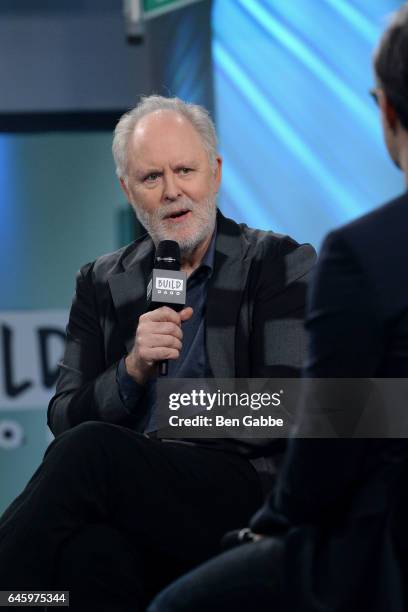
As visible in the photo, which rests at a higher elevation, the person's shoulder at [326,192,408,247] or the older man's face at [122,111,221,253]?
the older man's face at [122,111,221,253]

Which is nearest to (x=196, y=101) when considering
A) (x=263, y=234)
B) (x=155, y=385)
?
(x=263, y=234)

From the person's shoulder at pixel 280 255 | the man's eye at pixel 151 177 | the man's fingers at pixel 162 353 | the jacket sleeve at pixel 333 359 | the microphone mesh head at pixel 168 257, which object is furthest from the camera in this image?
the man's eye at pixel 151 177

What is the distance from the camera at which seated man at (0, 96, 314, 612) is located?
2.07m

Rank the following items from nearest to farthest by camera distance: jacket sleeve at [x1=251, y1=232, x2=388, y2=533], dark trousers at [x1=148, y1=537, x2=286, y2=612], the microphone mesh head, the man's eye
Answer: jacket sleeve at [x1=251, y1=232, x2=388, y2=533] < dark trousers at [x1=148, y1=537, x2=286, y2=612] < the microphone mesh head < the man's eye

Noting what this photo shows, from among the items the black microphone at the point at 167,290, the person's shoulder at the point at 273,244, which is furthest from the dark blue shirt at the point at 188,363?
the black microphone at the point at 167,290

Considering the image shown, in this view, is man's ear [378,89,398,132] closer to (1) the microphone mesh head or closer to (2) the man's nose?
(1) the microphone mesh head

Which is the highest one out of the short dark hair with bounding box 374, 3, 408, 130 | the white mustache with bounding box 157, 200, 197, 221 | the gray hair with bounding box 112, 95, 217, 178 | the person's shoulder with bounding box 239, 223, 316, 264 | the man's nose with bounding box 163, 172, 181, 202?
the gray hair with bounding box 112, 95, 217, 178

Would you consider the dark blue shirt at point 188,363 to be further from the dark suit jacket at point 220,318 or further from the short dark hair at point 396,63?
the short dark hair at point 396,63

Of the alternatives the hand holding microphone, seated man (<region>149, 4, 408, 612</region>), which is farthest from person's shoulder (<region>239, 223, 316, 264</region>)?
seated man (<region>149, 4, 408, 612</region>)

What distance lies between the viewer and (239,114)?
4.25 metres

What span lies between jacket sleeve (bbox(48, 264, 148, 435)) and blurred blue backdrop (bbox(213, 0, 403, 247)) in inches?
60.2

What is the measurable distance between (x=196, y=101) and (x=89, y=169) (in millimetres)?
861

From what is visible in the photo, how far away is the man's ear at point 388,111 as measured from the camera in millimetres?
1383

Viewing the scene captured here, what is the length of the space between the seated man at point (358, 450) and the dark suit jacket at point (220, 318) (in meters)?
0.93
